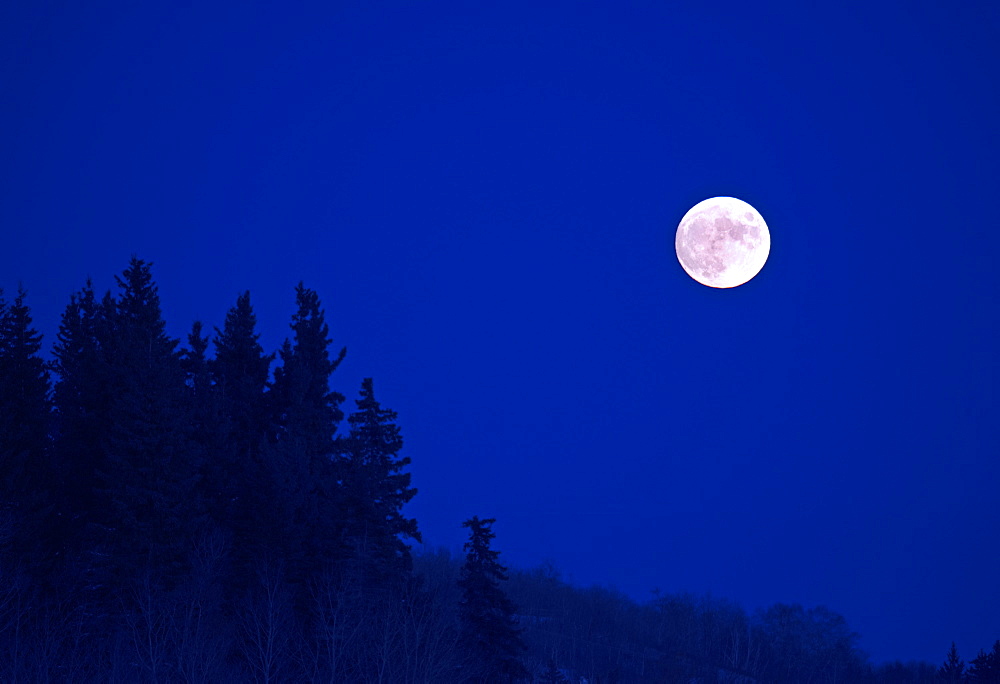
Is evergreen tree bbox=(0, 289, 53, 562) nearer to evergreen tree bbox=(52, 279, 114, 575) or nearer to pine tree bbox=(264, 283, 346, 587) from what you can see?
evergreen tree bbox=(52, 279, 114, 575)

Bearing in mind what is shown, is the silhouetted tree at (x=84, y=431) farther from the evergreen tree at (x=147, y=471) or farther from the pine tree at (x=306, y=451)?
the pine tree at (x=306, y=451)

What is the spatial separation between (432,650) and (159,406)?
46.9 feet

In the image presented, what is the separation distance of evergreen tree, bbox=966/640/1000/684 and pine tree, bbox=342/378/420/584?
5438 centimetres

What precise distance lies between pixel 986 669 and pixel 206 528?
Result: 65.1m

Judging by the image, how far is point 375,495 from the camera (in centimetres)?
3934

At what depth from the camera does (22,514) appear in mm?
33125

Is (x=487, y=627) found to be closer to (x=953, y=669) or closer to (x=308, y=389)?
(x=308, y=389)

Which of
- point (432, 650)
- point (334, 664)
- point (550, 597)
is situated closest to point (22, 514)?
point (334, 664)

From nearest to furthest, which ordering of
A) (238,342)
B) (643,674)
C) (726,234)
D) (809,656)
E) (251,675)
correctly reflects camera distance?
(251,675) < (238,342) < (726,234) < (643,674) < (809,656)

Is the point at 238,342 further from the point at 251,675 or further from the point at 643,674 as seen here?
the point at 643,674

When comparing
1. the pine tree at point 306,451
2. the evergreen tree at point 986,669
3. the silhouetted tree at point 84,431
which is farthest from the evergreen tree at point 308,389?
the evergreen tree at point 986,669

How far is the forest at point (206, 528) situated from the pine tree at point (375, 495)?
98mm

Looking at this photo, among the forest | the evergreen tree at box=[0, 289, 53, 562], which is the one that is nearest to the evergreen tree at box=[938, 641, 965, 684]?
the forest

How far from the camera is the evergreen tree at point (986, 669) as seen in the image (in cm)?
6994
